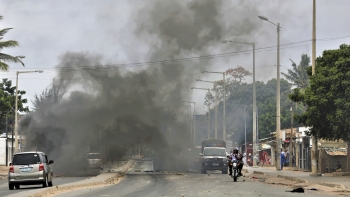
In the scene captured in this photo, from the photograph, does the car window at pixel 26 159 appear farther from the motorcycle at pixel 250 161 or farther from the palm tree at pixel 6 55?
the motorcycle at pixel 250 161

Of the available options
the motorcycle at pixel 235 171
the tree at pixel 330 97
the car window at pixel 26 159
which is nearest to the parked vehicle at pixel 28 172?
the car window at pixel 26 159

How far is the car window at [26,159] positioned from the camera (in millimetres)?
30375

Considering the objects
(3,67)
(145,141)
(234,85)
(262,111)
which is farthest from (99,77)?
(234,85)

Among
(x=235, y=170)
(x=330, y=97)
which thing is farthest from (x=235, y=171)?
(x=330, y=97)

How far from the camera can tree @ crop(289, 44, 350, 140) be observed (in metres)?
36.4

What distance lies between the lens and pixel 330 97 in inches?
1462

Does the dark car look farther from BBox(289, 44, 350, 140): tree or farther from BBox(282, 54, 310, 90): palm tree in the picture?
BBox(282, 54, 310, 90): palm tree

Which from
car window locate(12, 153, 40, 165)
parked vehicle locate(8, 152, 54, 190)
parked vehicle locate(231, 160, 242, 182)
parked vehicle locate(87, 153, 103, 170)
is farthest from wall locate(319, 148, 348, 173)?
car window locate(12, 153, 40, 165)

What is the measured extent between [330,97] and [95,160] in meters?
20.9

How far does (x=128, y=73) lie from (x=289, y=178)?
67.6 ft

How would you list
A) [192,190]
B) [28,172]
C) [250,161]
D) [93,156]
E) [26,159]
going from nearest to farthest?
[192,190], [28,172], [26,159], [93,156], [250,161]

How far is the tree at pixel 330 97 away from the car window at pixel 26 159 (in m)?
16.2

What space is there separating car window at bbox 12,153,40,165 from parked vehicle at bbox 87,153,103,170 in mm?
19811

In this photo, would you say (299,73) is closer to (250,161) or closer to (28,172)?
(250,161)
